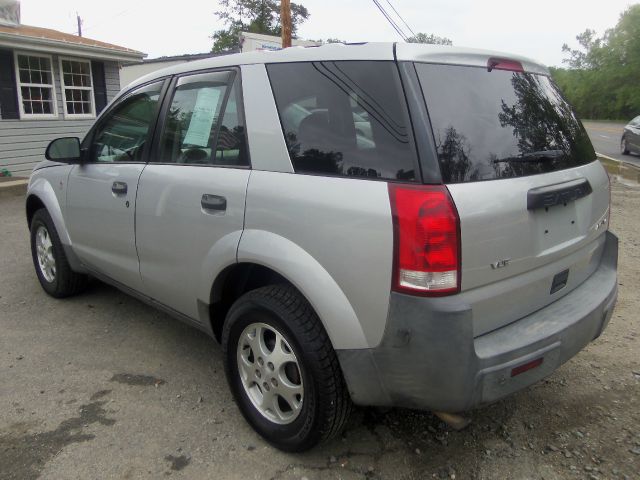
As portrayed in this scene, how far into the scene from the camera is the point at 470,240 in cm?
193

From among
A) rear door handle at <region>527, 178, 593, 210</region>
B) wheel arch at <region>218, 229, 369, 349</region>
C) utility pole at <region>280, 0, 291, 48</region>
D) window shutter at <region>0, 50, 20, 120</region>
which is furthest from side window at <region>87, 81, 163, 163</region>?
→ utility pole at <region>280, 0, 291, 48</region>

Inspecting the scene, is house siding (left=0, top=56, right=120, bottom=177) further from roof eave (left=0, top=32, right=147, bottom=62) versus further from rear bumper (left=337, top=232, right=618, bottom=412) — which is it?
rear bumper (left=337, top=232, right=618, bottom=412)

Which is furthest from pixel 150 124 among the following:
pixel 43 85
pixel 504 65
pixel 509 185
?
pixel 43 85

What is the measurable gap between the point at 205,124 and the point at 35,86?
11.0m

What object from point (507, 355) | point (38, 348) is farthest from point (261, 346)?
point (38, 348)

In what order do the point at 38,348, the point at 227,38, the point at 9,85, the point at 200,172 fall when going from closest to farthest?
the point at 200,172 < the point at 38,348 < the point at 9,85 < the point at 227,38

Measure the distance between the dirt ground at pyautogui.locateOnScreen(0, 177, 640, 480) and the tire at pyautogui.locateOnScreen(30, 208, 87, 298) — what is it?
598 millimetres

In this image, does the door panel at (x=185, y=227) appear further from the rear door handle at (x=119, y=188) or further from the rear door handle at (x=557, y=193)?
the rear door handle at (x=557, y=193)

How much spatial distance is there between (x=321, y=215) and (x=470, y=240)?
59 centimetres

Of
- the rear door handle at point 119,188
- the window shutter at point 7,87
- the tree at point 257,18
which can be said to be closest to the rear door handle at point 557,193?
the rear door handle at point 119,188

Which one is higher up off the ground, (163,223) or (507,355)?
(163,223)

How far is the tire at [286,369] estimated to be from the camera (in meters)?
2.21

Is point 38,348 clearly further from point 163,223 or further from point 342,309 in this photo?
point 342,309

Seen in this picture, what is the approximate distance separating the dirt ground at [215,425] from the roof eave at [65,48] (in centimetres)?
930
